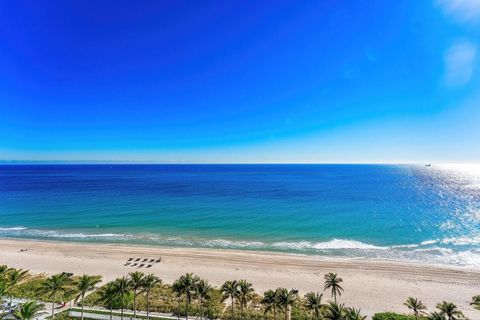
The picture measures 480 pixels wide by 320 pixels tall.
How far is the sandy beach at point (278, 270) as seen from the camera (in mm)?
30984

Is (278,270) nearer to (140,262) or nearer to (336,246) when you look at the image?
(336,246)

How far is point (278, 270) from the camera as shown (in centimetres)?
3778

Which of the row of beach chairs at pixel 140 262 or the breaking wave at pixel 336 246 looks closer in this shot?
the row of beach chairs at pixel 140 262

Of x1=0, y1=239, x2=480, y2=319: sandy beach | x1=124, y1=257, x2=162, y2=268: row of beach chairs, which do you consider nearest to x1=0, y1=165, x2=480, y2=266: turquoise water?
x1=0, y1=239, x2=480, y2=319: sandy beach

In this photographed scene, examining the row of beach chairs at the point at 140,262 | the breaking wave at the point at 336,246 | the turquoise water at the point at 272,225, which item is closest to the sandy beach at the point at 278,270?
the row of beach chairs at the point at 140,262

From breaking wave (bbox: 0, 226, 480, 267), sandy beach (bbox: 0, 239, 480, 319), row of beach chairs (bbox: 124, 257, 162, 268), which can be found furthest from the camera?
breaking wave (bbox: 0, 226, 480, 267)

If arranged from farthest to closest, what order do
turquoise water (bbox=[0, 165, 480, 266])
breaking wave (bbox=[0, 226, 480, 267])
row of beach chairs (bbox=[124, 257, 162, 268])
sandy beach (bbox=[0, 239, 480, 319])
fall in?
1. turquoise water (bbox=[0, 165, 480, 266])
2. breaking wave (bbox=[0, 226, 480, 267])
3. row of beach chairs (bbox=[124, 257, 162, 268])
4. sandy beach (bbox=[0, 239, 480, 319])

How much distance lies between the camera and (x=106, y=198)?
9812 centimetres

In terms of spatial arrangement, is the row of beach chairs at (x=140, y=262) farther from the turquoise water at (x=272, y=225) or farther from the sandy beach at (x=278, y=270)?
the turquoise water at (x=272, y=225)

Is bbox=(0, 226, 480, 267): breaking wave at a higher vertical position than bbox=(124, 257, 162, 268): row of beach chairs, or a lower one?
higher

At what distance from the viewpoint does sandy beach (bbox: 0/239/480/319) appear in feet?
102

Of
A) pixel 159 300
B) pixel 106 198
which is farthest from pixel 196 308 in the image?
pixel 106 198

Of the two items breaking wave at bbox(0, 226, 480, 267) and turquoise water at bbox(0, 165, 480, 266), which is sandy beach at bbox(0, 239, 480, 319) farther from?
turquoise water at bbox(0, 165, 480, 266)

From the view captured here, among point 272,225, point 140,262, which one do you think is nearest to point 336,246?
point 272,225
